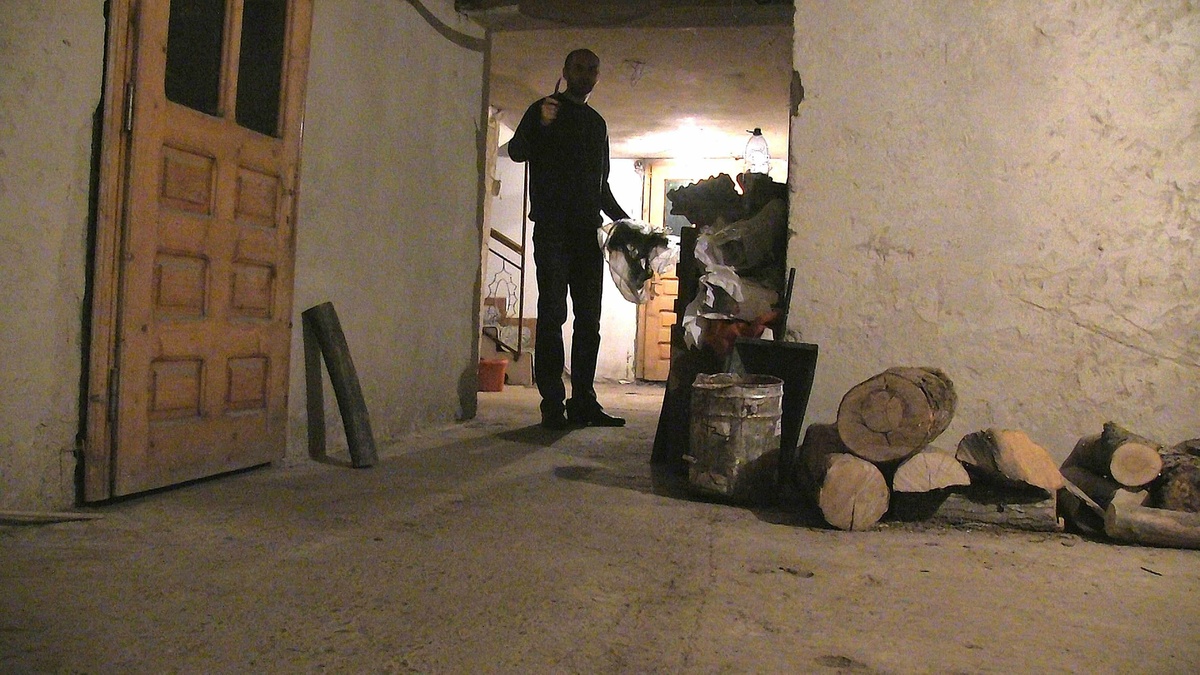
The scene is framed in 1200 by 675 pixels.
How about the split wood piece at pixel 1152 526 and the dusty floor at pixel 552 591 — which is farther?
the split wood piece at pixel 1152 526

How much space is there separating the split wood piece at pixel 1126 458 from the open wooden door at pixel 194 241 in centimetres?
292

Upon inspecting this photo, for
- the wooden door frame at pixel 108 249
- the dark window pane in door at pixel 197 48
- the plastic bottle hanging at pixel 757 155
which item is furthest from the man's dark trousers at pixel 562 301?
the plastic bottle hanging at pixel 757 155

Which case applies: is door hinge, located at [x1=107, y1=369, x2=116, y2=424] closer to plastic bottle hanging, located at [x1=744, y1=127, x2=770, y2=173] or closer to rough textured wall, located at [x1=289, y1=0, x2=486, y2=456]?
rough textured wall, located at [x1=289, y1=0, x2=486, y2=456]

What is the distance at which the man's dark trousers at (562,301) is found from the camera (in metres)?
4.57

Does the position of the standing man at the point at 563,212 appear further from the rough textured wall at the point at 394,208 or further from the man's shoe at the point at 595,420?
the rough textured wall at the point at 394,208

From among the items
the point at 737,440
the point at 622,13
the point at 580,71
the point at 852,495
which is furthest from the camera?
the point at 622,13

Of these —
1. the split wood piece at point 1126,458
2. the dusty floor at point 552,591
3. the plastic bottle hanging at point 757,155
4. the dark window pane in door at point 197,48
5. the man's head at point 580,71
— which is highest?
the plastic bottle hanging at point 757,155

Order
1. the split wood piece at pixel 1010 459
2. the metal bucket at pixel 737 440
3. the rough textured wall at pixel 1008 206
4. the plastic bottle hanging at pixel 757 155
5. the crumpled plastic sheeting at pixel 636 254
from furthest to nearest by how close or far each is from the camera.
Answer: the plastic bottle hanging at pixel 757 155, the crumpled plastic sheeting at pixel 636 254, the rough textured wall at pixel 1008 206, the metal bucket at pixel 737 440, the split wood piece at pixel 1010 459

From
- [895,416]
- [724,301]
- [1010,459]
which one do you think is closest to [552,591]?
[895,416]

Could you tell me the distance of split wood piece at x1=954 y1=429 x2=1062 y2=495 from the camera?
8.22ft

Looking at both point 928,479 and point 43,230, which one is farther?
point 928,479

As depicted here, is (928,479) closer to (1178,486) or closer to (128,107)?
(1178,486)

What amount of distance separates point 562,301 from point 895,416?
7.85 feet

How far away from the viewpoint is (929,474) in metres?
2.54
